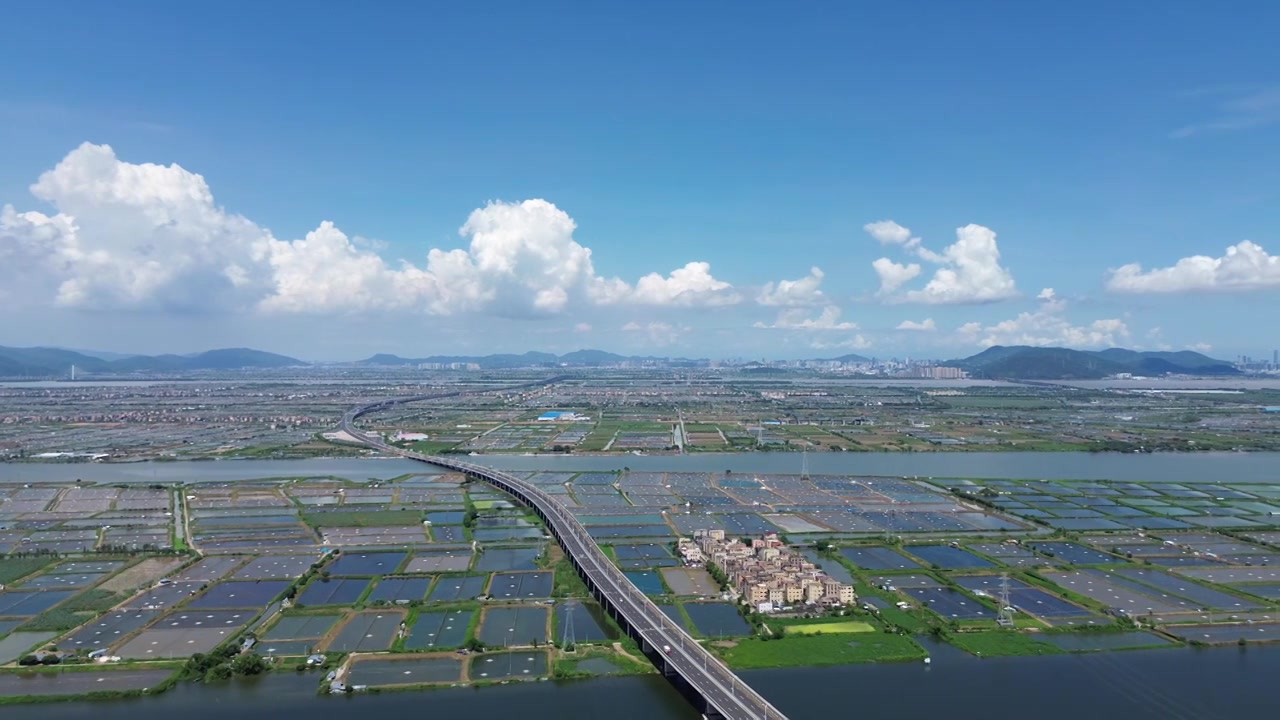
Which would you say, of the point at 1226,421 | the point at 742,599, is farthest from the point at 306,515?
the point at 1226,421

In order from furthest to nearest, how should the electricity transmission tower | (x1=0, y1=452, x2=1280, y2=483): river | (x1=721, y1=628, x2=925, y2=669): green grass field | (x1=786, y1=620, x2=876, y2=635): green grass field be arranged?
(x1=0, y1=452, x2=1280, y2=483): river
the electricity transmission tower
(x1=786, y1=620, x2=876, y2=635): green grass field
(x1=721, y1=628, x2=925, y2=669): green grass field

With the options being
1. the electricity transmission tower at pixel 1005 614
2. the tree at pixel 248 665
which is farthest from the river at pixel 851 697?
the electricity transmission tower at pixel 1005 614

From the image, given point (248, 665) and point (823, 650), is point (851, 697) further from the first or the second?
point (248, 665)

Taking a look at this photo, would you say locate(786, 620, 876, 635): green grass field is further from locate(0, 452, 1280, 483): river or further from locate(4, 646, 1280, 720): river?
locate(0, 452, 1280, 483): river

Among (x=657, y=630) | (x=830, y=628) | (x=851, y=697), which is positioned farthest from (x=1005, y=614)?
(x=657, y=630)

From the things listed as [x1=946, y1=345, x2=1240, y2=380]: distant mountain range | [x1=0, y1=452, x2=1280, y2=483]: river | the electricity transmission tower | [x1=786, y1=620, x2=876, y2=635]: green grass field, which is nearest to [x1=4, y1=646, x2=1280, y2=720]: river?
[x1=786, y1=620, x2=876, y2=635]: green grass field

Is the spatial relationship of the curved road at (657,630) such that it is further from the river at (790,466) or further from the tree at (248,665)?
the river at (790,466)

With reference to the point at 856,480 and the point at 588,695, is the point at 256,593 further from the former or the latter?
the point at 856,480
